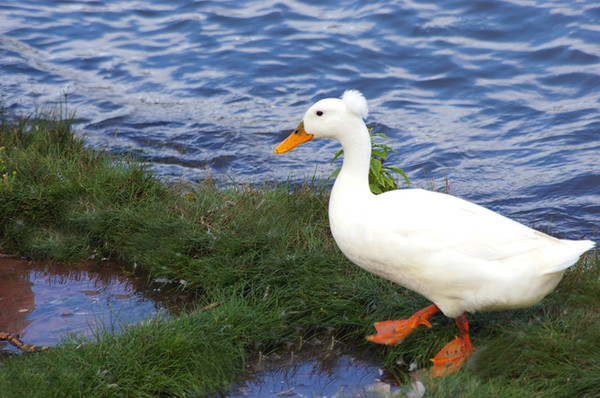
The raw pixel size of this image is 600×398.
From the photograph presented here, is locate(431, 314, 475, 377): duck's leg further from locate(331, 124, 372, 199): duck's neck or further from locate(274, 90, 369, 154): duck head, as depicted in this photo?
locate(274, 90, 369, 154): duck head

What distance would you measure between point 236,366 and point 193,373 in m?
0.28

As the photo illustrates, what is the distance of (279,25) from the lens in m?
11.6

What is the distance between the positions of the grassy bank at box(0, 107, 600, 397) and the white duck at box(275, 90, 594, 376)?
191 millimetres

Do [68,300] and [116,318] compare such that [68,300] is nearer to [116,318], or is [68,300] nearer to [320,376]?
[116,318]

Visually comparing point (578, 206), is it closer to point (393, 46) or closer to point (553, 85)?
point (553, 85)

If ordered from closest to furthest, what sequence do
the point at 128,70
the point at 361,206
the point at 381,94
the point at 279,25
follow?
1. the point at 361,206
2. the point at 381,94
3. the point at 128,70
4. the point at 279,25

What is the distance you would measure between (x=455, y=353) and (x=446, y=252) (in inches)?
21.9

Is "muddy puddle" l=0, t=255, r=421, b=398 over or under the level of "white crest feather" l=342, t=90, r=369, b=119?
under

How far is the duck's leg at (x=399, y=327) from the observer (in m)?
3.82

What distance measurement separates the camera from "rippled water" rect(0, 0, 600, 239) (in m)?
7.55

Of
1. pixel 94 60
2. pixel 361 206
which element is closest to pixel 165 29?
pixel 94 60

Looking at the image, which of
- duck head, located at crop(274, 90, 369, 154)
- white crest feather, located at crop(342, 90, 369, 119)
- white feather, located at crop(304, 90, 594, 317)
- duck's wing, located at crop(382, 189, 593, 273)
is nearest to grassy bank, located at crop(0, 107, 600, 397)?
white feather, located at crop(304, 90, 594, 317)

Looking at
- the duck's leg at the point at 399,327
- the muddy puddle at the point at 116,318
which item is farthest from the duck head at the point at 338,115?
the muddy puddle at the point at 116,318

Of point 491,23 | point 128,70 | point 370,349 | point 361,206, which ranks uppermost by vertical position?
point 491,23
